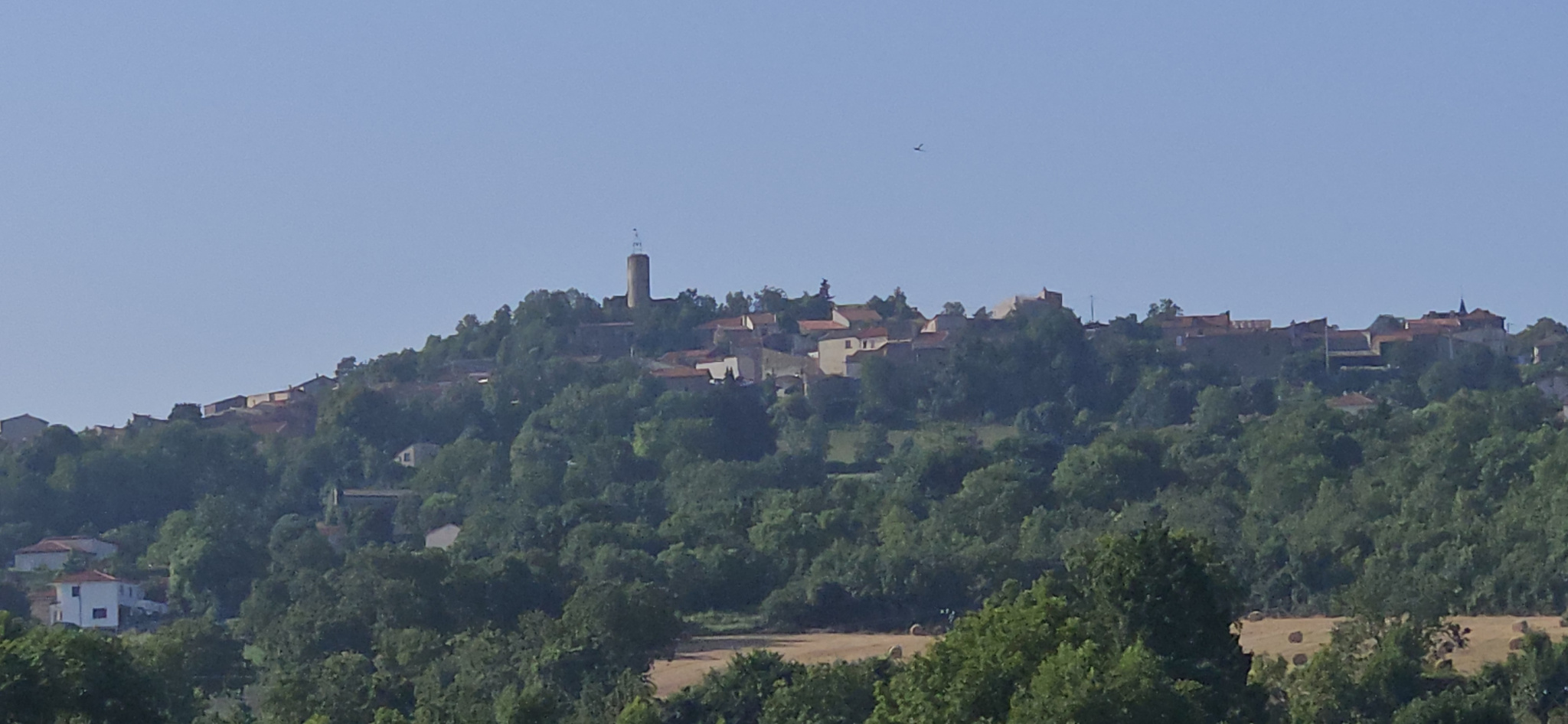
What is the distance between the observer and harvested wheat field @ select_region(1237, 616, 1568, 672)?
42.1 m

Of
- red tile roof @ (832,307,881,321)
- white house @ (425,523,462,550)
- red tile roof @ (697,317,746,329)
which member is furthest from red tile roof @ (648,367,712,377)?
white house @ (425,523,462,550)

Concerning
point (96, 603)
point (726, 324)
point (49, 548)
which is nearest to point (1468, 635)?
point (96, 603)

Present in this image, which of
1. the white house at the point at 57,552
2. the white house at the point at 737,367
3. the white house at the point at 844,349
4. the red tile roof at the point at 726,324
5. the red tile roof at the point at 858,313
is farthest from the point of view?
the red tile roof at the point at 726,324

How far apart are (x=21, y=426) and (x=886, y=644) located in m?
57.0

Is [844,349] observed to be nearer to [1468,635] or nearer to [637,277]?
[637,277]

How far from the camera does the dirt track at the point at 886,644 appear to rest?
143ft

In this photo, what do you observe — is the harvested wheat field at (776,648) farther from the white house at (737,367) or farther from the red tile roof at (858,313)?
the red tile roof at (858,313)

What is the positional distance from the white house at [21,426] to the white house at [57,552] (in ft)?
80.0

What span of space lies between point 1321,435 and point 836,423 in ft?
83.5

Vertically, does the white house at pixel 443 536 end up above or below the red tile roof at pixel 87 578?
above

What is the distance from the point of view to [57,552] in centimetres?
7325

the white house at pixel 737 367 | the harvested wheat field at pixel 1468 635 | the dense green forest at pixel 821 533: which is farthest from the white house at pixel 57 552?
the harvested wheat field at pixel 1468 635

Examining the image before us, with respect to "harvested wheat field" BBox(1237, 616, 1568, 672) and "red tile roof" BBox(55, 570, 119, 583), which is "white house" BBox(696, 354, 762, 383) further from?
"harvested wheat field" BBox(1237, 616, 1568, 672)

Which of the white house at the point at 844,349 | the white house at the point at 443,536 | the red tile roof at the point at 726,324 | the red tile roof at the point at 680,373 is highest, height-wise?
the red tile roof at the point at 726,324
